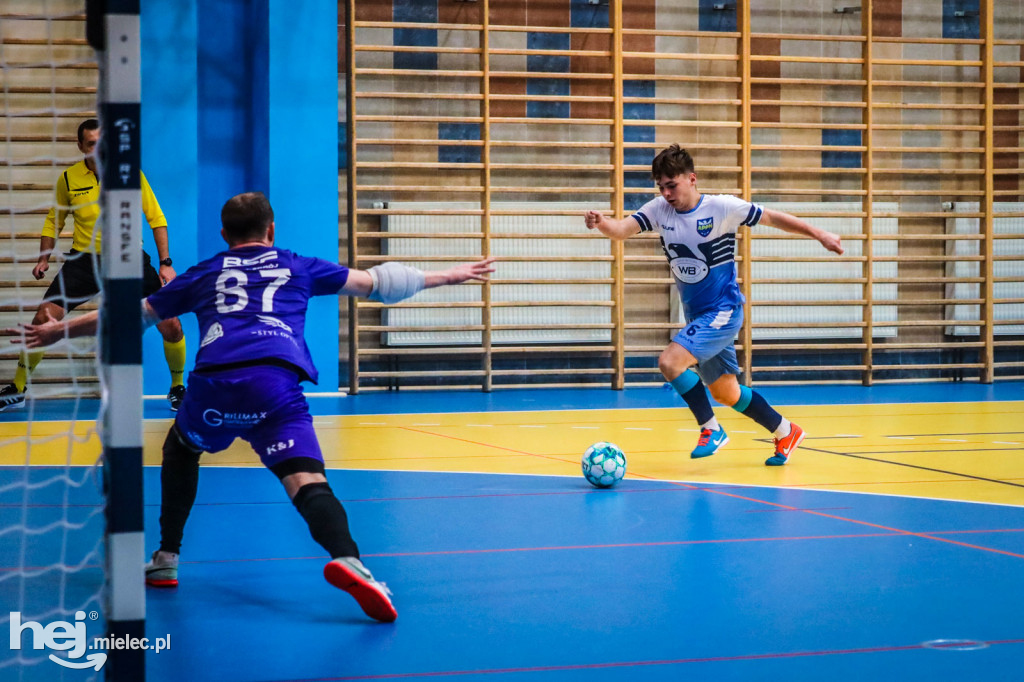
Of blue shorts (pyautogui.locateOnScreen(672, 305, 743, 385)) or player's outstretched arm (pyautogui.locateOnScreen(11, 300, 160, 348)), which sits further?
blue shorts (pyautogui.locateOnScreen(672, 305, 743, 385))

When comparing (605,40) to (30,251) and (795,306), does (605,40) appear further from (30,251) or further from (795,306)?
(30,251)

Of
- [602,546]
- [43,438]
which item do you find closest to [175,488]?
[602,546]

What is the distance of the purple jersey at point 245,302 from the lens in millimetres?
2754

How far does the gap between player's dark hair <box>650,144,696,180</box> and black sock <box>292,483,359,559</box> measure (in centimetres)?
288

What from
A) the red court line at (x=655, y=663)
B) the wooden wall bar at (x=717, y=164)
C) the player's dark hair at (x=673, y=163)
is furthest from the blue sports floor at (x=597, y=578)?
the wooden wall bar at (x=717, y=164)

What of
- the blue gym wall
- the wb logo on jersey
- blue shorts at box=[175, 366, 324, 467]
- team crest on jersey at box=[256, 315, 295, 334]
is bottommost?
blue shorts at box=[175, 366, 324, 467]

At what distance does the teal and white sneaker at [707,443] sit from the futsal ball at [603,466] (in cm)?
86

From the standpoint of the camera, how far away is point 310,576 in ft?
9.86

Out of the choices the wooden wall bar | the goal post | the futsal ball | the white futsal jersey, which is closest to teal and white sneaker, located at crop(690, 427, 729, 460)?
the white futsal jersey

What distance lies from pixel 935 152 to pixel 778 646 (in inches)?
375

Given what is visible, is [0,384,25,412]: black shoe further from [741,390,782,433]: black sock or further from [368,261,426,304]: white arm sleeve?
[368,261,426,304]: white arm sleeve

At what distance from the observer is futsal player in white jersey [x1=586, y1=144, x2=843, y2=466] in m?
5.16

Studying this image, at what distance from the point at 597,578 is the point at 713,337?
8.08ft

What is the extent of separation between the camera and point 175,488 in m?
2.97
